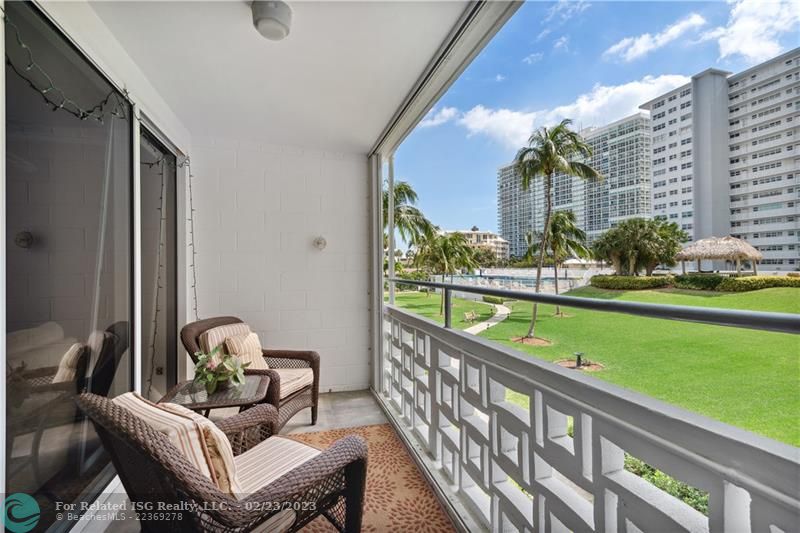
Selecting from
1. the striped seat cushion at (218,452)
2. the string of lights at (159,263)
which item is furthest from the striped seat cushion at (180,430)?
the string of lights at (159,263)

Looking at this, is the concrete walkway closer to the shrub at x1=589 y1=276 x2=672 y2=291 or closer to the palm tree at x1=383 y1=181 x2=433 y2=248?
the shrub at x1=589 y1=276 x2=672 y2=291

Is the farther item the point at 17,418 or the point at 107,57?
the point at 107,57

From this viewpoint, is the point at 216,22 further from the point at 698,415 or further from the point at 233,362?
the point at 698,415

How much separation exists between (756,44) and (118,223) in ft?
8.44

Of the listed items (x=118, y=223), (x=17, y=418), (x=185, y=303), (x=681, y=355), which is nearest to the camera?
(x=681, y=355)

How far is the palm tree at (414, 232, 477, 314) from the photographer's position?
2074 mm

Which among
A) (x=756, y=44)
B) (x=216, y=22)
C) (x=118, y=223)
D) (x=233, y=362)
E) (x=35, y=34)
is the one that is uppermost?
(x=216, y=22)

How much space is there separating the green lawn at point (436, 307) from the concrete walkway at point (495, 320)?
0.9 inches

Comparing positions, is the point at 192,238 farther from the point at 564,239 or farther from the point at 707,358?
the point at 707,358

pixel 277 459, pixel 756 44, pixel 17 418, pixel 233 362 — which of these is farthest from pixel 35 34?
pixel 756 44

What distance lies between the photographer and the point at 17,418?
4.10 ft

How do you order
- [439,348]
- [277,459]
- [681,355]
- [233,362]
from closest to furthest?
[681,355]
[277,459]
[439,348]
[233,362]

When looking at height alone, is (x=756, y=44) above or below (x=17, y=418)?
above

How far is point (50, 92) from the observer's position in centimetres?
145
